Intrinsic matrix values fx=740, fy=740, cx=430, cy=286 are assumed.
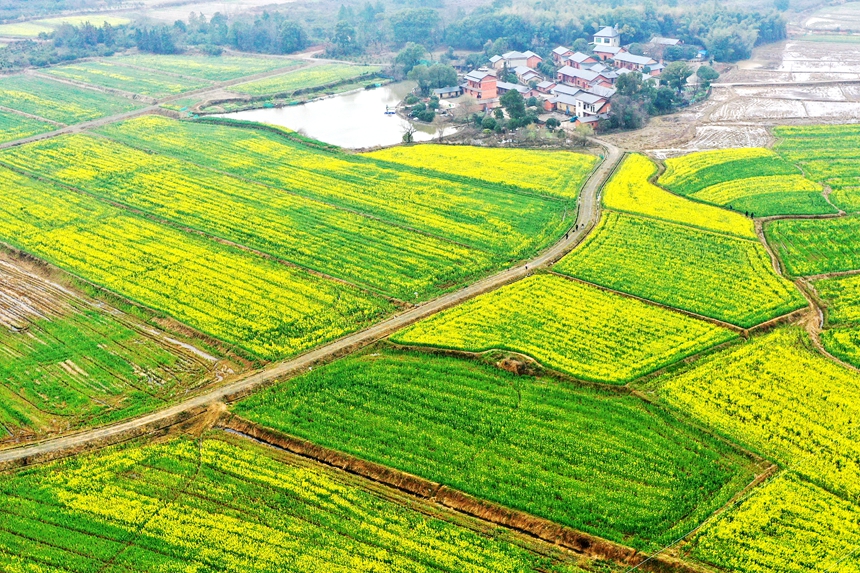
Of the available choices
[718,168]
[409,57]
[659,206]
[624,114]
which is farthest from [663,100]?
[409,57]

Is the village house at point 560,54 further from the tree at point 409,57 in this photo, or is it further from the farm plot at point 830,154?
the farm plot at point 830,154

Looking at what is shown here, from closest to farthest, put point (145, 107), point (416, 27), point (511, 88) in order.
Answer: point (145, 107)
point (511, 88)
point (416, 27)

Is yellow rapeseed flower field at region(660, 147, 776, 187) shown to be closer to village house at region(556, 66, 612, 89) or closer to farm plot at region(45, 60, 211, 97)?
village house at region(556, 66, 612, 89)

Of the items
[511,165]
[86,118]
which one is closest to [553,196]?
[511,165]

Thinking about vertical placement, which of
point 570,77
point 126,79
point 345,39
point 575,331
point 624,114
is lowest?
point 575,331

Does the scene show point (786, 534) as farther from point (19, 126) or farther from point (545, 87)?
point (19, 126)

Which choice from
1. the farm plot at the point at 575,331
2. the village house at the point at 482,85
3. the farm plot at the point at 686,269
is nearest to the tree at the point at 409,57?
the village house at the point at 482,85

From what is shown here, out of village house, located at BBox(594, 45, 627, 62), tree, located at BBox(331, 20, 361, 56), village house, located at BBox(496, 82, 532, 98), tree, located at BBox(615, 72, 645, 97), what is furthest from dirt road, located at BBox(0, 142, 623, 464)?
tree, located at BBox(331, 20, 361, 56)
